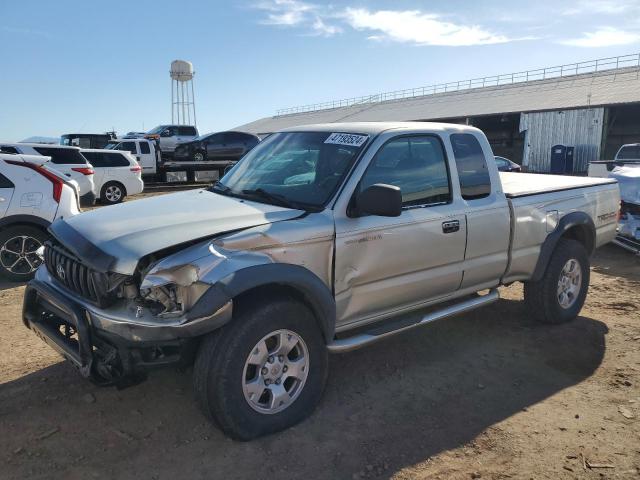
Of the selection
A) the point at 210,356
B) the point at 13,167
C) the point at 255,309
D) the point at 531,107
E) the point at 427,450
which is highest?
the point at 531,107

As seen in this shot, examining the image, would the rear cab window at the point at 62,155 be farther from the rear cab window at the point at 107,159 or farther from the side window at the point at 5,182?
the side window at the point at 5,182

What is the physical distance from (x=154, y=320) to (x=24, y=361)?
217 centimetres

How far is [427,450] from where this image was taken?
3160 millimetres

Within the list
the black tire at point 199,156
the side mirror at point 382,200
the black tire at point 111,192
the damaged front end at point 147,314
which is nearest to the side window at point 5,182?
the damaged front end at point 147,314

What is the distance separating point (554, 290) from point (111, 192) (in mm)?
14001

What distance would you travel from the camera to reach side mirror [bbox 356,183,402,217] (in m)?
3.28

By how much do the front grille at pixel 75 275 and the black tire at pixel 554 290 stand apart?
3.90 m

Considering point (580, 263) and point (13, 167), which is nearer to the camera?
point (580, 263)

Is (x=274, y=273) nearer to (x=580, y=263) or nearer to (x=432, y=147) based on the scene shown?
(x=432, y=147)

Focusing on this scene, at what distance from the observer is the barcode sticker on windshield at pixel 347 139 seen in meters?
3.81

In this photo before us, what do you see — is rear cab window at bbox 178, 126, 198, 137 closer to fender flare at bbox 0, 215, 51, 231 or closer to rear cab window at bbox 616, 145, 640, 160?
rear cab window at bbox 616, 145, 640, 160

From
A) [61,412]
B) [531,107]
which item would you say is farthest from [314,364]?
[531,107]

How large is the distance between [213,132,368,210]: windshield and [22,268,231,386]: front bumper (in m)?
1.08

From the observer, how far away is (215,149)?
22531 mm
